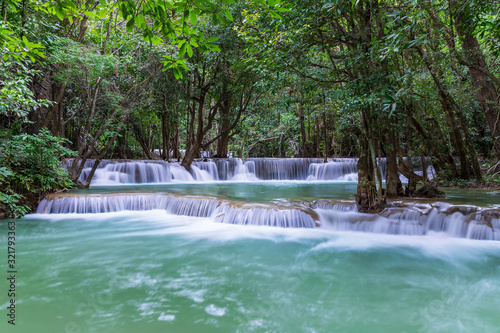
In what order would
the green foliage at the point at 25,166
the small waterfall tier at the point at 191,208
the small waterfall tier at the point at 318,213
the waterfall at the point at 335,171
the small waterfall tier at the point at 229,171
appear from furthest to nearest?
the waterfall at the point at 335,171 < the small waterfall tier at the point at 229,171 < the green foliage at the point at 25,166 < the small waterfall tier at the point at 191,208 < the small waterfall tier at the point at 318,213

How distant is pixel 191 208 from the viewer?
27.6 ft

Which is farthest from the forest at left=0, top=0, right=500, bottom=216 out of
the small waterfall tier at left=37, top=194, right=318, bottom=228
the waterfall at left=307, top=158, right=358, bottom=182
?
the waterfall at left=307, top=158, right=358, bottom=182

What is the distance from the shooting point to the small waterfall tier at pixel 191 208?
23.4ft

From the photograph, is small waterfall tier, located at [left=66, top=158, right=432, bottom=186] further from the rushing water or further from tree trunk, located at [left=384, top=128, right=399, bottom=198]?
tree trunk, located at [left=384, top=128, right=399, bottom=198]

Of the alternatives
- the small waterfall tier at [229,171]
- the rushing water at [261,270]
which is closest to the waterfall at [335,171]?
the small waterfall tier at [229,171]

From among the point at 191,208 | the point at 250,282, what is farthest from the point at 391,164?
the point at 250,282

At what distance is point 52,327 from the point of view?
282cm

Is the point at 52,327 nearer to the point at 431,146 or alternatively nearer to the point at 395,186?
the point at 395,186

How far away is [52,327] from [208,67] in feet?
46.6

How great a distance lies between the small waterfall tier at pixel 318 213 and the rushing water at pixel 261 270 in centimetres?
A: 3

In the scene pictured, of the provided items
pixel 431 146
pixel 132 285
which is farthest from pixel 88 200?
pixel 431 146

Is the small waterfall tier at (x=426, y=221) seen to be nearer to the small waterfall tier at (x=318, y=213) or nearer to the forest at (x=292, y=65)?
the small waterfall tier at (x=318, y=213)

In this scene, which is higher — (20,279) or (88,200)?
(88,200)

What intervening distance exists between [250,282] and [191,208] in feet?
15.4
